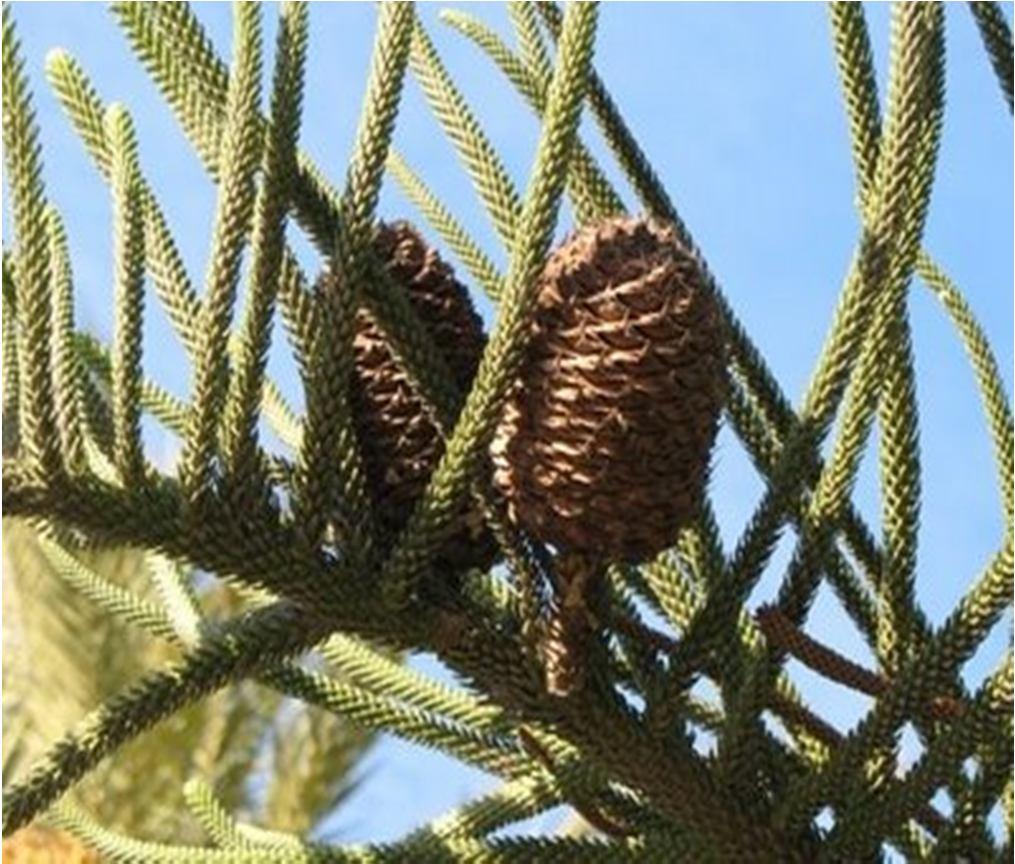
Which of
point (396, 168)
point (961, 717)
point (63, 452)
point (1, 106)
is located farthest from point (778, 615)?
point (396, 168)

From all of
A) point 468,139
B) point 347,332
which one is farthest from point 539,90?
point 347,332

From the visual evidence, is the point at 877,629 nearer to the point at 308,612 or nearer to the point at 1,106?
the point at 308,612

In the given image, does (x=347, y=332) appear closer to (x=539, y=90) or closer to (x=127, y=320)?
(x=127, y=320)

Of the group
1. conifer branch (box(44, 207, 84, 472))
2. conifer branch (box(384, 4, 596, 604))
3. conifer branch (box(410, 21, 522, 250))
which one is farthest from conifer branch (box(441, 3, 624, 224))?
conifer branch (box(44, 207, 84, 472))

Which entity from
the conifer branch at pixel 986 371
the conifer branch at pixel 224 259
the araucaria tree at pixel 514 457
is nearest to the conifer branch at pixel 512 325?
the araucaria tree at pixel 514 457

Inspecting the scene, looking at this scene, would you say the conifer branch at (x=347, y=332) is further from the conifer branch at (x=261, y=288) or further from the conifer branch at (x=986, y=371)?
the conifer branch at (x=986, y=371)

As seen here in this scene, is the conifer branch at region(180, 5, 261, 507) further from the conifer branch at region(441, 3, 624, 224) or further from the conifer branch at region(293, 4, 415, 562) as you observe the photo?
the conifer branch at region(441, 3, 624, 224)
